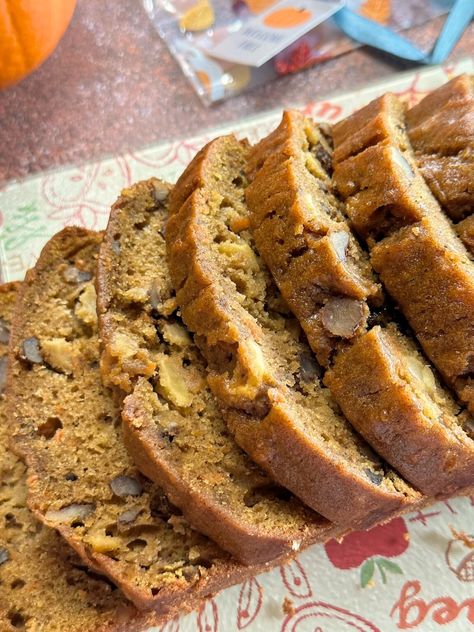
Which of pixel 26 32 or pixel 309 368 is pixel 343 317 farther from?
pixel 26 32

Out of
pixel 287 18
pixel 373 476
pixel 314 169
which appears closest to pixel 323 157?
pixel 314 169

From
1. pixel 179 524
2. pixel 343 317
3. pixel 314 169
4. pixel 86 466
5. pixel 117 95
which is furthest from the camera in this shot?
pixel 117 95

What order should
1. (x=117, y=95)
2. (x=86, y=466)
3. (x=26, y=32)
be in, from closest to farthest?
(x=86, y=466) < (x=26, y=32) < (x=117, y=95)

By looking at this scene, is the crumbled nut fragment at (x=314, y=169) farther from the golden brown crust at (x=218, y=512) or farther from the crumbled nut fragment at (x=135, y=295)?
the golden brown crust at (x=218, y=512)

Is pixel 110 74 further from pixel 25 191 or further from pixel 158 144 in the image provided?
pixel 25 191

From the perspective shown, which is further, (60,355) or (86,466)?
(60,355)

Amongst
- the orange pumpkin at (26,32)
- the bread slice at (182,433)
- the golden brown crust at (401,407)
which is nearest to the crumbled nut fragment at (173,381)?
the bread slice at (182,433)
